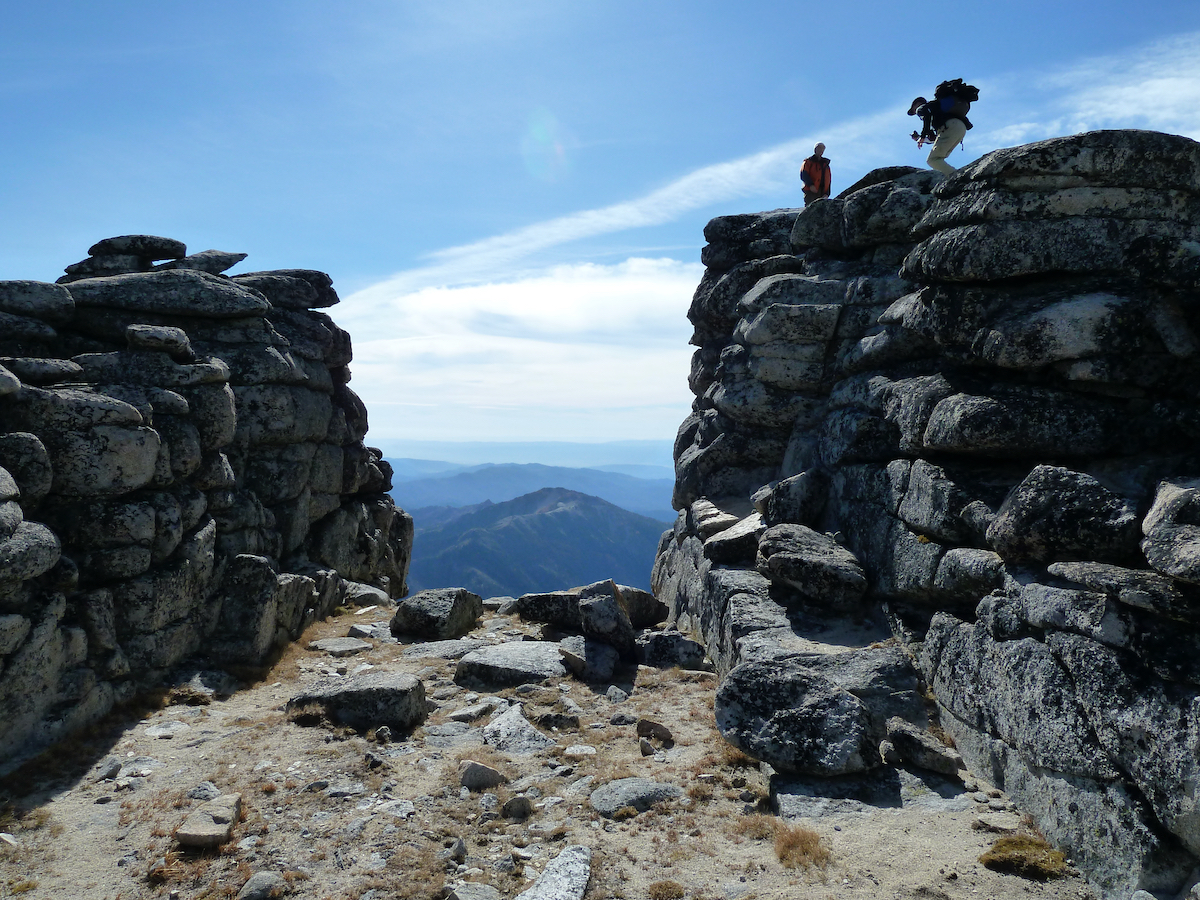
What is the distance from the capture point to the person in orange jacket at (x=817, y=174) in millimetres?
35094

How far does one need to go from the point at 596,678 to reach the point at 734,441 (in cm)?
1374

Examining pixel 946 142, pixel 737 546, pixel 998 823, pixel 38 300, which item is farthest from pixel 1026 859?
pixel 38 300

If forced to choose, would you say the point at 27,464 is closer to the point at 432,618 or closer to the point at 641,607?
the point at 432,618

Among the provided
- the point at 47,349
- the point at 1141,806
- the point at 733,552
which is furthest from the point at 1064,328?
the point at 47,349

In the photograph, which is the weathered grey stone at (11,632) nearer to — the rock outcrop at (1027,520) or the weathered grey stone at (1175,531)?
the rock outcrop at (1027,520)

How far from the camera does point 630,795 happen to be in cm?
1439

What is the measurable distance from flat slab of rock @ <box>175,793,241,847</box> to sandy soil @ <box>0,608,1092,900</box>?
204 millimetres

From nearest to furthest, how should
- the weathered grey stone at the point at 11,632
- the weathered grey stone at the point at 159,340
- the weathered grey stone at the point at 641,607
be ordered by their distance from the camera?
the weathered grey stone at the point at 11,632 < the weathered grey stone at the point at 159,340 < the weathered grey stone at the point at 641,607

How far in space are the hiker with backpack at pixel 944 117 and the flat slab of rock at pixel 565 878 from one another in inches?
988

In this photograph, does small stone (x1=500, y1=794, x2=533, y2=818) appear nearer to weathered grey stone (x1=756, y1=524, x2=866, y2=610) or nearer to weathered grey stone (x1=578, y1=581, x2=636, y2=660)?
weathered grey stone (x1=578, y1=581, x2=636, y2=660)

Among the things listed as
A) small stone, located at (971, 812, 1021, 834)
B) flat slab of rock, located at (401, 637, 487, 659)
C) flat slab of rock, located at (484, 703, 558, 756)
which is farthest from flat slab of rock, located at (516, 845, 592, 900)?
flat slab of rock, located at (401, 637, 487, 659)

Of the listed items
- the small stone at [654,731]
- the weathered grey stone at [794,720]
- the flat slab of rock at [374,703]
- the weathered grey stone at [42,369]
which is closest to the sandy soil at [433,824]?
the small stone at [654,731]

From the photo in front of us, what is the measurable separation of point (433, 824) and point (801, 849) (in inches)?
261

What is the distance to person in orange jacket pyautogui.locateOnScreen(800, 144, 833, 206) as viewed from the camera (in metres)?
35.1
